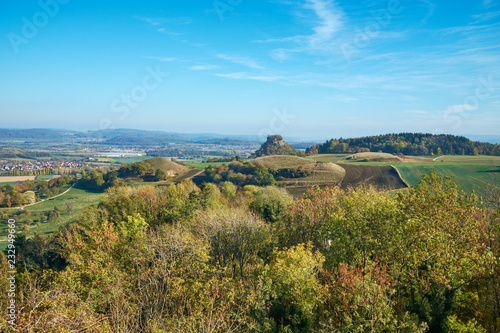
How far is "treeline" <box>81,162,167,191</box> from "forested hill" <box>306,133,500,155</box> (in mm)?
89074

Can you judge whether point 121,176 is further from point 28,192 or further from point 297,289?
point 297,289

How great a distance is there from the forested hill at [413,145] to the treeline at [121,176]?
8907cm

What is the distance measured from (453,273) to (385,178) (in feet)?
222

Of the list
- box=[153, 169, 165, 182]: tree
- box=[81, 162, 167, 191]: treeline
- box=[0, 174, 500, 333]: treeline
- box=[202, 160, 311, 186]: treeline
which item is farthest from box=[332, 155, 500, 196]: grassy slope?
box=[81, 162, 167, 191]: treeline

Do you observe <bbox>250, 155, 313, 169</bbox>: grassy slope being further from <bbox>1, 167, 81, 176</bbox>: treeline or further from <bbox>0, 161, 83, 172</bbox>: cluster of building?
<bbox>0, 161, 83, 172</bbox>: cluster of building

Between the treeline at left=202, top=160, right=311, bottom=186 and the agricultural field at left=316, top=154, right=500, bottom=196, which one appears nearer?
the agricultural field at left=316, top=154, right=500, bottom=196

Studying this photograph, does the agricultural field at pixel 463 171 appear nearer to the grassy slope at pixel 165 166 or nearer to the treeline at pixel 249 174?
the treeline at pixel 249 174

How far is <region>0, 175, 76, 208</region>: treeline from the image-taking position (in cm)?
8314

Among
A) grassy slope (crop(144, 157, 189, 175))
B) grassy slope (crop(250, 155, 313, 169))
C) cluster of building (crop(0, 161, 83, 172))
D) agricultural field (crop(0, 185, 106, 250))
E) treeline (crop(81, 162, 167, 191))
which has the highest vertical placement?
grassy slope (crop(250, 155, 313, 169))

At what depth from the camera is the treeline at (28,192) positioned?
83.1 metres

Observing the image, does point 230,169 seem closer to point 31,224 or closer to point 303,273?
point 31,224

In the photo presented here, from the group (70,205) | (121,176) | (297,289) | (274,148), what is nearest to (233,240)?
(297,289)

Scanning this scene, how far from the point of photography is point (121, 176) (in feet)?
367

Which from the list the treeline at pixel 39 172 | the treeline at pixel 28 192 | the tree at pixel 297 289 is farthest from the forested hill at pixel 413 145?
the treeline at pixel 39 172
